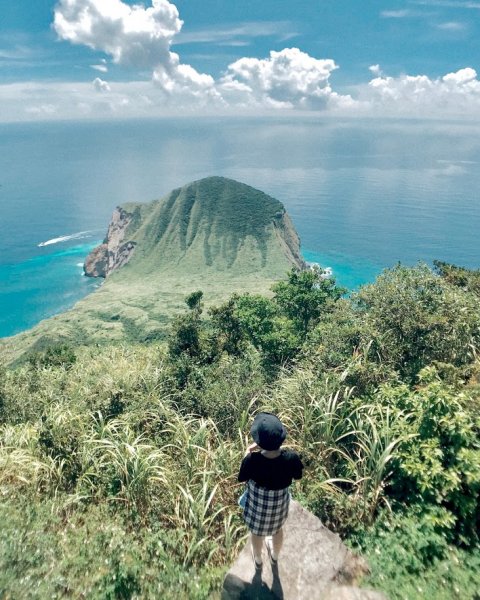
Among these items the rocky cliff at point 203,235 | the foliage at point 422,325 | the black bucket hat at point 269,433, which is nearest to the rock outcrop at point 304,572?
the black bucket hat at point 269,433

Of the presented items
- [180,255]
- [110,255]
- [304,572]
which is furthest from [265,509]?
[110,255]

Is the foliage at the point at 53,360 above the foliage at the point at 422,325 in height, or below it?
below

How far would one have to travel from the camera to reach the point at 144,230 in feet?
536

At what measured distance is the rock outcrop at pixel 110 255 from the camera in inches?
5807

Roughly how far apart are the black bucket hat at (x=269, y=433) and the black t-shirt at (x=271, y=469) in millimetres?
289

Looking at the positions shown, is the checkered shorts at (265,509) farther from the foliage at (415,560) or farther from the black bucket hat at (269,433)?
the foliage at (415,560)

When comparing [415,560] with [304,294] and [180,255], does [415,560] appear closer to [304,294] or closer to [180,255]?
[304,294]

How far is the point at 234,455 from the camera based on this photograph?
6516 millimetres

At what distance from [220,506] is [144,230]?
16577 centimetres

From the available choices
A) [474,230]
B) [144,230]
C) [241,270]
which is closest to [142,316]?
[241,270]

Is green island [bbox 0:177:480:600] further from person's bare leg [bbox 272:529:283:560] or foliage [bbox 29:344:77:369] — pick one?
foliage [bbox 29:344:77:369]

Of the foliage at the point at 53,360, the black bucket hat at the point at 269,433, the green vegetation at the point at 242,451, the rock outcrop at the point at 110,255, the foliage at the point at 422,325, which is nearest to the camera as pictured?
→ the black bucket hat at the point at 269,433

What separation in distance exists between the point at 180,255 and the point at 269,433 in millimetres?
156507

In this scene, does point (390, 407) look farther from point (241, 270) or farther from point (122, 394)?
point (241, 270)
